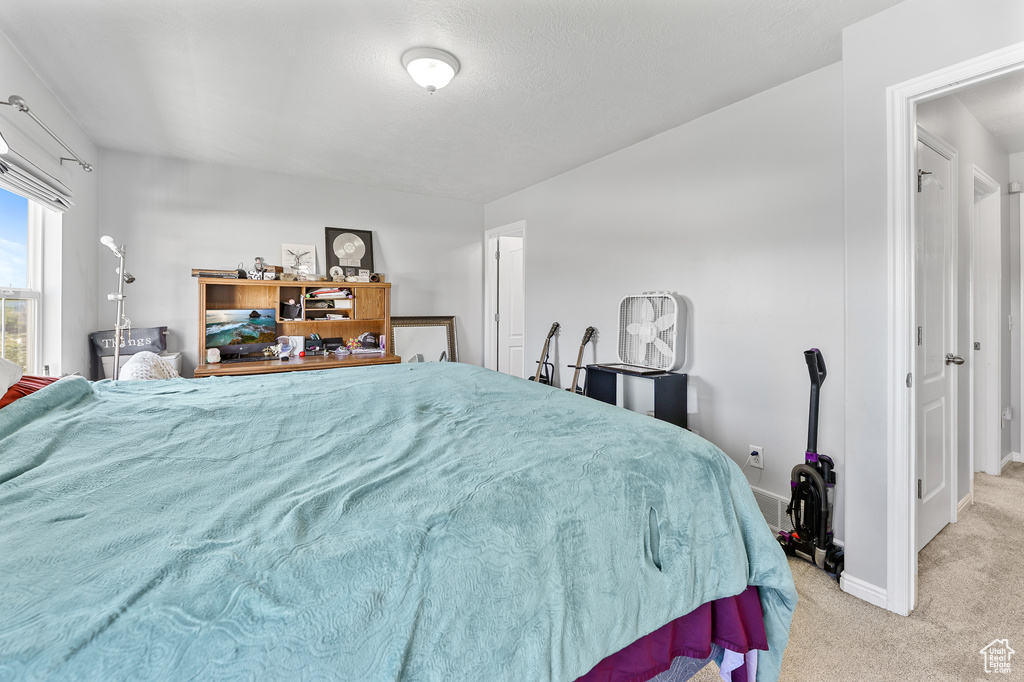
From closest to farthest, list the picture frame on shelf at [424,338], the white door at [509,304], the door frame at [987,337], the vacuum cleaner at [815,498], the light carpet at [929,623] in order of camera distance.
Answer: the light carpet at [929,623], the vacuum cleaner at [815,498], the door frame at [987,337], the picture frame on shelf at [424,338], the white door at [509,304]

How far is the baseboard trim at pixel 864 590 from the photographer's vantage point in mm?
1898

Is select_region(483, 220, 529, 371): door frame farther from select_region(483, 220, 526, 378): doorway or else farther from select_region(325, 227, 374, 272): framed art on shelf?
select_region(325, 227, 374, 272): framed art on shelf

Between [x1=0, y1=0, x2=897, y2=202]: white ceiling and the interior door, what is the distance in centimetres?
88

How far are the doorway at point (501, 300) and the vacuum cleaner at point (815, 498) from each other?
3.23 metres

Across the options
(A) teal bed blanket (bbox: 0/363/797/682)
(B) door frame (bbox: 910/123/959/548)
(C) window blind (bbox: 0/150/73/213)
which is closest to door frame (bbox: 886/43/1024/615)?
(B) door frame (bbox: 910/123/959/548)

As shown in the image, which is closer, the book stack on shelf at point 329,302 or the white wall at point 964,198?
the white wall at point 964,198

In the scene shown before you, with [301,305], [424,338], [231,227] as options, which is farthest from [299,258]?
[424,338]

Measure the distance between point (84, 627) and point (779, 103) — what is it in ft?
10.7

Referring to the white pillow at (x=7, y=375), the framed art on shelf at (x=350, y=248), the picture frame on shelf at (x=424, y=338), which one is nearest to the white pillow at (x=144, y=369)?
the white pillow at (x=7, y=375)

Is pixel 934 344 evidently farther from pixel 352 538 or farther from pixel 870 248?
pixel 352 538

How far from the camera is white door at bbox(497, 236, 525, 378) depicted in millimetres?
5102

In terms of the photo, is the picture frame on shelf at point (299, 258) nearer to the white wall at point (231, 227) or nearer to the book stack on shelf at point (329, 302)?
the white wall at point (231, 227)

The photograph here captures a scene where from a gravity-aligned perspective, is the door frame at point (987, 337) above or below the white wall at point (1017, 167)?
below

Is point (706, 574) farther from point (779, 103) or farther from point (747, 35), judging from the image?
point (779, 103)
